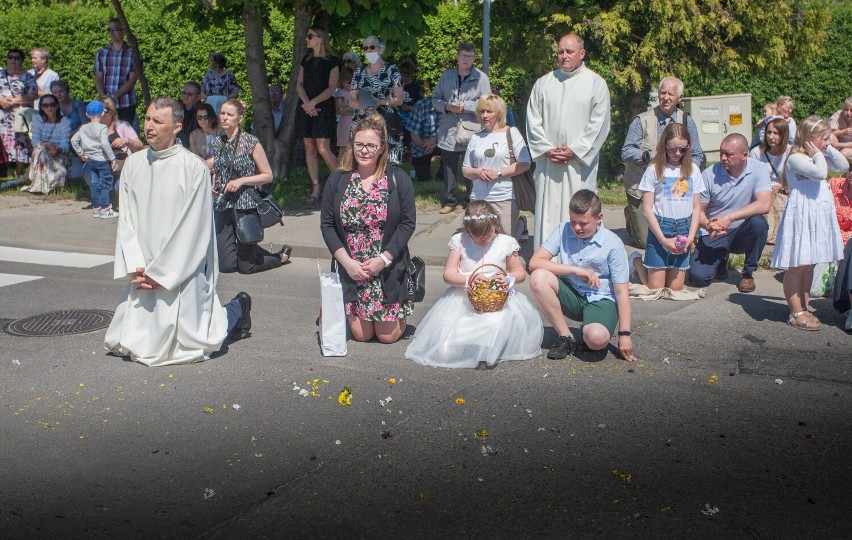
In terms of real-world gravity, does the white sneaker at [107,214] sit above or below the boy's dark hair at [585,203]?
below

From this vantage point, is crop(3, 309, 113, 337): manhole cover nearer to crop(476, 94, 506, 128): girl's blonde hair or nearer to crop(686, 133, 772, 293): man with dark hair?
crop(476, 94, 506, 128): girl's blonde hair

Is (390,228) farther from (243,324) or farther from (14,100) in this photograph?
(14,100)

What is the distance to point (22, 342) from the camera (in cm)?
805

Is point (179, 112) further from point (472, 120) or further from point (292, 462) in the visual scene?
point (472, 120)

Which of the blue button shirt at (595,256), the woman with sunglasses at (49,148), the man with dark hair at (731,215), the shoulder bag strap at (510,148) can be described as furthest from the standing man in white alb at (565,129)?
the woman with sunglasses at (49,148)

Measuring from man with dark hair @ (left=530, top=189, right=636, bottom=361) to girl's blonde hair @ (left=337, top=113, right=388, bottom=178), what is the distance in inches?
53.0

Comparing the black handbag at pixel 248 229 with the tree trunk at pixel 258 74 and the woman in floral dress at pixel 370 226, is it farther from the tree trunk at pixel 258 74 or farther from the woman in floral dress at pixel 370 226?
the tree trunk at pixel 258 74

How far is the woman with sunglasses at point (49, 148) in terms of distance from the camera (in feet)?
52.0

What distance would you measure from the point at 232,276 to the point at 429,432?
5.13 metres

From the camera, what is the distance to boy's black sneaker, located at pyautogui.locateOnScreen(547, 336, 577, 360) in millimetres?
7398

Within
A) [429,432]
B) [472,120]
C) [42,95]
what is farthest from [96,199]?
[429,432]

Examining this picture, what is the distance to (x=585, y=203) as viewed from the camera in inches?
291

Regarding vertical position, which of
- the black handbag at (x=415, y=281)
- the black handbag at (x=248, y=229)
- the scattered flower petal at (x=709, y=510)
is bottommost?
the scattered flower petal at (x=709, y=510)

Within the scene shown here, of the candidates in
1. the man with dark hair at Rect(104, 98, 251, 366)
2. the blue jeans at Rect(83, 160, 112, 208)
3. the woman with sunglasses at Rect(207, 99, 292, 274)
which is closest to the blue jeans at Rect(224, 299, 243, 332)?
the man with dark hair at Rect(104, 98, 251, 366)
